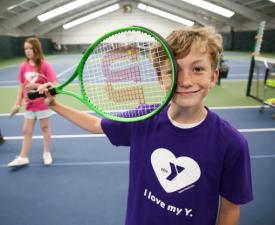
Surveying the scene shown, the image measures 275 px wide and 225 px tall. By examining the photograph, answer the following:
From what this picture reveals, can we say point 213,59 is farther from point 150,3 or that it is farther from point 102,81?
point 150,3

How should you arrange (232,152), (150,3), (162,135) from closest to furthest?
(232,152), (162,135), (150,3)

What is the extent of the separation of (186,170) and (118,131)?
0.39 m

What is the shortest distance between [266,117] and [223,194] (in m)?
4.61

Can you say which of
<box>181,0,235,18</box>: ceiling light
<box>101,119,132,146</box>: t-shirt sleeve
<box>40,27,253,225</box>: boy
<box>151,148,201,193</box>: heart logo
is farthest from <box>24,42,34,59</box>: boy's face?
<box>181,0,235,18</box>: ceiling light

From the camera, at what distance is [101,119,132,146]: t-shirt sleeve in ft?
4.49

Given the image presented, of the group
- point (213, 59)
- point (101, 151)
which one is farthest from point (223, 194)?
point (101, 151)

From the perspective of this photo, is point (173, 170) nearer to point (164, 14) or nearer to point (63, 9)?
point (63, 9)

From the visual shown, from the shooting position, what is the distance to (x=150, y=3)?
1030 inches

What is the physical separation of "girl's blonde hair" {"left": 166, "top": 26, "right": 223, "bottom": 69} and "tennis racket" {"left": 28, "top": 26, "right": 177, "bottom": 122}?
0.27ft

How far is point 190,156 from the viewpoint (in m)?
1.16

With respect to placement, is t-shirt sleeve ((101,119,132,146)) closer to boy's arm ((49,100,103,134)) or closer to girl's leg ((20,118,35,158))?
boy's arm ((49,100,103,134))

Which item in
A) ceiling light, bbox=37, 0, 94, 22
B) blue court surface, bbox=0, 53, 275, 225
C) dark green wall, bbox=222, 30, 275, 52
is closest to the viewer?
blue court surface, bbox=0, 53, 275, 225

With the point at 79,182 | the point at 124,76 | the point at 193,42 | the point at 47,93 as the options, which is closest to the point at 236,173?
the point at 193,42

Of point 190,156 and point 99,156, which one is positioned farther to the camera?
point 99,156
